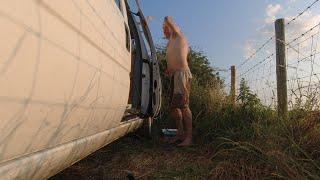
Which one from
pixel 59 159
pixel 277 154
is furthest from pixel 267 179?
pixel 59 159

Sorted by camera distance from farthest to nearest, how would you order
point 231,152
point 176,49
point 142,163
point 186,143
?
1. point 176,49
2. point 186,143
3. point 142,163
4. point 231,152

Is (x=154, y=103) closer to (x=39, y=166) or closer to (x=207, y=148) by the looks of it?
(x=207, y=148)

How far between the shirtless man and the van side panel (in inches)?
147

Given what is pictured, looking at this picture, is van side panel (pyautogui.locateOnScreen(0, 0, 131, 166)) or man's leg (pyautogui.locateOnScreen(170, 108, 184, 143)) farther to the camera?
man's leg (pyautogui.locateOnScreen(170, 108, 184, 143))

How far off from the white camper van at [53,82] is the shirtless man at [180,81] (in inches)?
131

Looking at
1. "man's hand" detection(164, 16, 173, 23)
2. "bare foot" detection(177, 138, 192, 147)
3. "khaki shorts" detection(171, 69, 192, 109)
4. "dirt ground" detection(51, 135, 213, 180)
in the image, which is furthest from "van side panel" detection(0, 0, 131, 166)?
"man's hand" detection(164, 16, 173, 23)

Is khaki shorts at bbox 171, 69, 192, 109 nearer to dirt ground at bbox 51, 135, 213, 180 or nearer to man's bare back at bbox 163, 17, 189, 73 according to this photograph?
man's bare back at bbox 163, 17, 189, 73

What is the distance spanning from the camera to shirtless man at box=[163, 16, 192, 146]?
6.94 m

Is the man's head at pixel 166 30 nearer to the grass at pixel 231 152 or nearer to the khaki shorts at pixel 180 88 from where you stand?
the khaki shorts at pixel 180 88

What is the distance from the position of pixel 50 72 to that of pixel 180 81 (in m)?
4.95

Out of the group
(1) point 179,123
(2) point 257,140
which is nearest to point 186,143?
(1) point 179,123

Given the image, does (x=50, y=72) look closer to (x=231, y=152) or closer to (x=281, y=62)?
(x=231, y=152)

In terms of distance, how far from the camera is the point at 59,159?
96.3 inches

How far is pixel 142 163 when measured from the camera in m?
5.34
